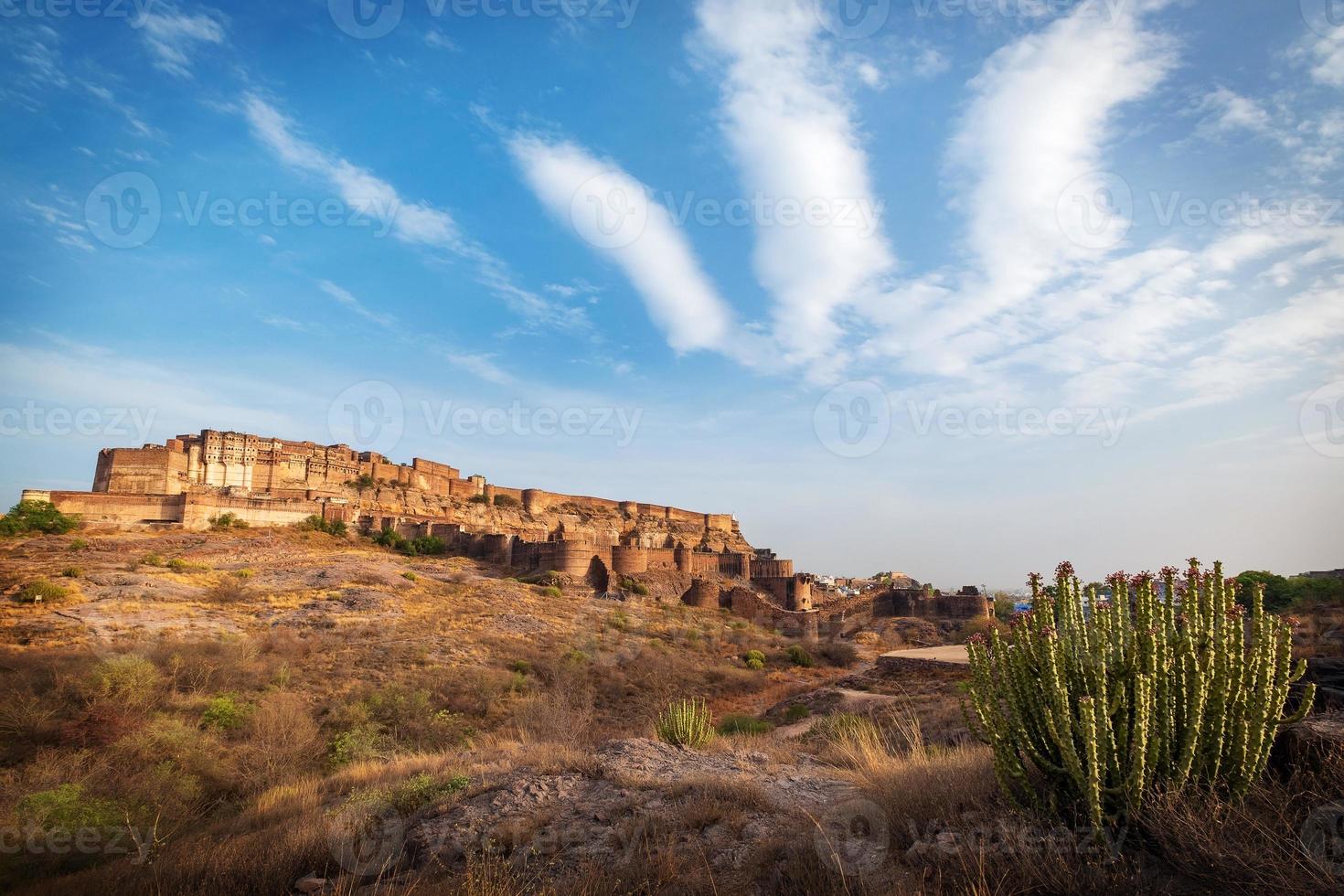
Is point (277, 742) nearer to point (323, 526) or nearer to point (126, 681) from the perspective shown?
point (126, 681)

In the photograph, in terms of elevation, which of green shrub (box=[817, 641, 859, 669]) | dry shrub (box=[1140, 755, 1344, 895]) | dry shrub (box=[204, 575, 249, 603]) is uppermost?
dry shrub (box=[1140, 755, 1344, 895])

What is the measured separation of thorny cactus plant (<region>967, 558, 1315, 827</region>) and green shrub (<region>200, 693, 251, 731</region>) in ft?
40.0

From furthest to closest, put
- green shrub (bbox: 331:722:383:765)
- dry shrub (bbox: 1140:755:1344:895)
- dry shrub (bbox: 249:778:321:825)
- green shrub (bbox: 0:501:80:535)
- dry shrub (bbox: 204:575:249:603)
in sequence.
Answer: green shrub (bbox: 0:501:80:535) → dry shrub (bbox: 204:575:249:603) → green shrub (bbox: 331:722:383:765) → dry shrub (bbox: 249:778:321:825) → dry shrub (bbox: 1140:755:1344:895)

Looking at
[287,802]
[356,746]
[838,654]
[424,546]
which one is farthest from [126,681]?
[424,546]

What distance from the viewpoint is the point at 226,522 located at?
131 feet

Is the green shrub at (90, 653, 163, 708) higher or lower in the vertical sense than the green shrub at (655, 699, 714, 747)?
lower

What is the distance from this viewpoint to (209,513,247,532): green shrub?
39.2 meters

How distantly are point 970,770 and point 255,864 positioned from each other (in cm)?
545

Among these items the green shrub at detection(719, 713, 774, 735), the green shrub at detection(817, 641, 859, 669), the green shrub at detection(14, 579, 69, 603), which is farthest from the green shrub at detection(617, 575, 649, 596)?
the green shrub at detection(14, 579, 69, 603)

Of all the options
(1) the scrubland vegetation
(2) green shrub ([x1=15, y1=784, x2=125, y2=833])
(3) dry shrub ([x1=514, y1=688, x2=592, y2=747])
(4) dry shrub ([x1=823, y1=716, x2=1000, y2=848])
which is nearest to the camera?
(1) the scrubland vegetation

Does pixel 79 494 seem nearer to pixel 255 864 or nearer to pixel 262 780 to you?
pixel 262 780

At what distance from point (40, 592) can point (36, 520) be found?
21.9m

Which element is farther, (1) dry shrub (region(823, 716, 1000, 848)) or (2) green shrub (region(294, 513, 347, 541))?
(2) green shrub (region(294, 513, 347, 541))

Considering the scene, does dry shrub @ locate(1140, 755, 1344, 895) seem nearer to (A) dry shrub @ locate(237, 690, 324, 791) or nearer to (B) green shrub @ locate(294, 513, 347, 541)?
(A) dry shrub @ locate(237, 690, 324, 791)
